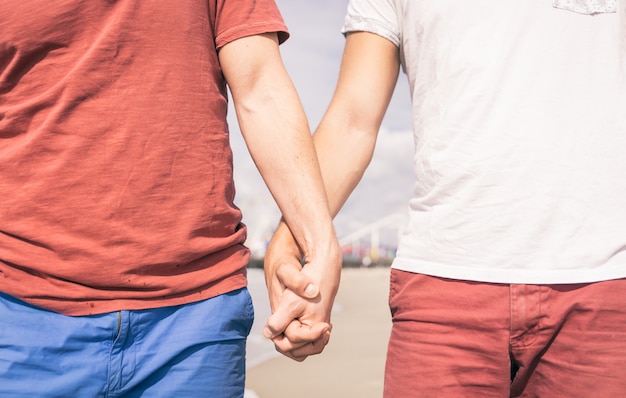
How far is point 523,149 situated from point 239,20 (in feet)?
2.39

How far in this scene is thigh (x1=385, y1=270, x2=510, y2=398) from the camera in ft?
5.54

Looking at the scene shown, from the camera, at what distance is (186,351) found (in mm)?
1611

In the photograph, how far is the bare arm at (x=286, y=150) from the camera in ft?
5.85

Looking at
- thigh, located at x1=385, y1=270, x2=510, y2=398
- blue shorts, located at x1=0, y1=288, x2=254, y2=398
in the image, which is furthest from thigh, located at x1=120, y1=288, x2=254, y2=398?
thigh, located at x1=385, y1=270, x2=510, y2=398

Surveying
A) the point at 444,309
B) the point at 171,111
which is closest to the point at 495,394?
the point at 444,309

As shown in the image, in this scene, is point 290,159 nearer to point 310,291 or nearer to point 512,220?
point 310,291

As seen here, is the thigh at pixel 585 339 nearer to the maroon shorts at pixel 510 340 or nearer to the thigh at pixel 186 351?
the maroon shorts at pixel 510 340

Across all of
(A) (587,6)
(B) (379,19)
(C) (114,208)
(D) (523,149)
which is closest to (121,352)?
(C) (114,208)

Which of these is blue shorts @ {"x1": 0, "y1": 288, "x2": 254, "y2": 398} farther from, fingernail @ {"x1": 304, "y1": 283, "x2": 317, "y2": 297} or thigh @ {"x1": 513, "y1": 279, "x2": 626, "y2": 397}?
thigh @ {"x1": 513, "y1": 279, "x2": 626, "y2": 397}

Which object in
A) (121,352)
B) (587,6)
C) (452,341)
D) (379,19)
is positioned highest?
(587,6)

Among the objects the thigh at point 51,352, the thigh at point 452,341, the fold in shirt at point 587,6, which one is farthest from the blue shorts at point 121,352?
the fold in shirt at point 587,6

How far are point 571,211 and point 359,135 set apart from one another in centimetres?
A: 61

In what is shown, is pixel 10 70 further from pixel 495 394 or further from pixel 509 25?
pixel 495 394

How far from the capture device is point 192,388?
159 centimetres
